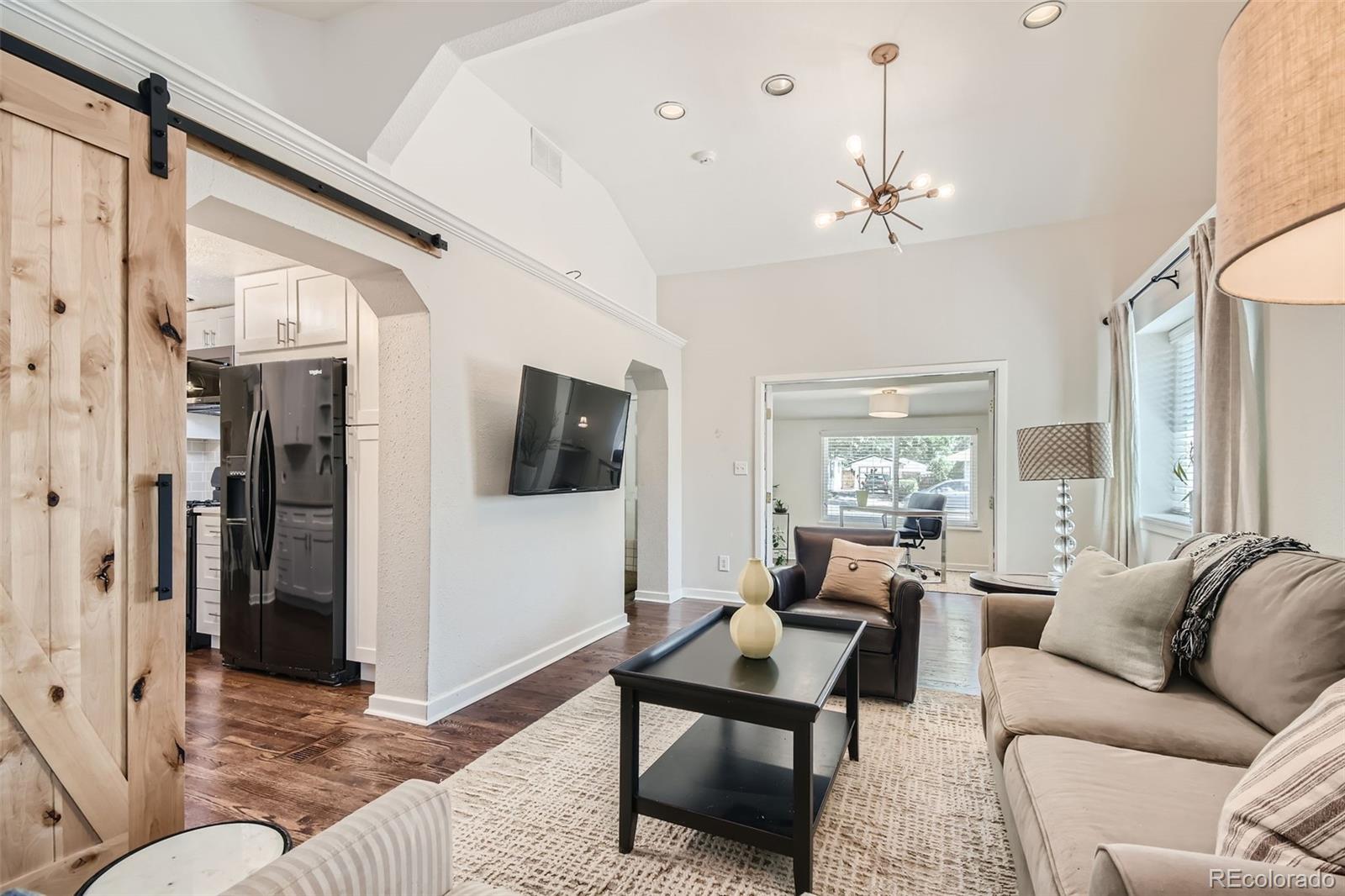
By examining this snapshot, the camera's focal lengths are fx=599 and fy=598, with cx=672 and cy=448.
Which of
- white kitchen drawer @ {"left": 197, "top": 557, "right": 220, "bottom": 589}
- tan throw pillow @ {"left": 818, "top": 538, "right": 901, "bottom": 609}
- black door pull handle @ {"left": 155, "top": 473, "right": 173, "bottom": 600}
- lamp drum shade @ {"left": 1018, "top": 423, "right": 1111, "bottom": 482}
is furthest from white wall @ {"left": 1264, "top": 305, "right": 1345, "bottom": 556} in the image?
white kitchen drawer @ {"left": 197, "top": 557, "right": 220, "bottom": 589}

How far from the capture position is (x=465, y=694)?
2.98 metres

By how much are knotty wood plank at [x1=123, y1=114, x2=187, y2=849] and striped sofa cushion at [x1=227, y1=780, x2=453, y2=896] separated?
35.6 inches

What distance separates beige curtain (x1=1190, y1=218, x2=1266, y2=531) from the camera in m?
2.32

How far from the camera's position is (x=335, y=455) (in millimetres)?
3328

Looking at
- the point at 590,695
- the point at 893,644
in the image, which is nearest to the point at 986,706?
the point at 893,644

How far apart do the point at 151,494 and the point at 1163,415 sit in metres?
5.21

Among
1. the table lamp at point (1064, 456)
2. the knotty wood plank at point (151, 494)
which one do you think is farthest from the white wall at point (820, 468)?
the knotty wood plank at point (151, 494)

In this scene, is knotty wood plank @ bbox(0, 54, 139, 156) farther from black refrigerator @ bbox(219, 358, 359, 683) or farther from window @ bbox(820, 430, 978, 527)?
window @ bbox(820, 430, 978, 527)

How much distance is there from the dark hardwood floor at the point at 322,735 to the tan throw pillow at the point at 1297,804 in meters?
2.34

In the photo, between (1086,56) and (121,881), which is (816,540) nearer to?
(1086,56)

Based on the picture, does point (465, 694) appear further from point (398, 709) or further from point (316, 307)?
point (316, 307)

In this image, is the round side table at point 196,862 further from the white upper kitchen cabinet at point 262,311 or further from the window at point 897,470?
the window at point 897,470

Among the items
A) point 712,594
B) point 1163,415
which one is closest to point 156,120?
point 712,594

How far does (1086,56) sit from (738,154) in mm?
1979
